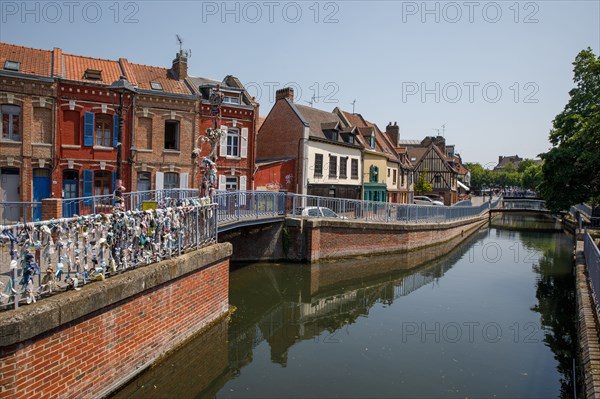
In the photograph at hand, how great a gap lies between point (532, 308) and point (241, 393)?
36.5 feet

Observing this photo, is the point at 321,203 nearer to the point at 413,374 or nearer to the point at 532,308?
the point at 532,308

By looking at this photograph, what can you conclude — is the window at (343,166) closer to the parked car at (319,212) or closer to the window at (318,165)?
the window at (318,165)

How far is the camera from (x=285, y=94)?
29.2 m

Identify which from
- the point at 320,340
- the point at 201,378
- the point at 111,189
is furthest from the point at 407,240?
the point at 201,378

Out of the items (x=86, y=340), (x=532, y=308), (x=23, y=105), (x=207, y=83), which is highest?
(x=207, y=83)

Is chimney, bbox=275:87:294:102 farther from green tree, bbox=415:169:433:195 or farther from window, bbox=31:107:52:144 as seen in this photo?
green tree, bbox=415:169:433:195

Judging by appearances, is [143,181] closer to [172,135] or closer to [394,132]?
[172,135]

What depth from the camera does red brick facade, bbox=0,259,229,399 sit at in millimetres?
5293

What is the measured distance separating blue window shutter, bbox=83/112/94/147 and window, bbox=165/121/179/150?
12.4 ft

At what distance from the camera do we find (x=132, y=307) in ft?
24.0

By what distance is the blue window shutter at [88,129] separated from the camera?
19562 mm

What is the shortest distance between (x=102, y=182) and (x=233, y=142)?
292 inches

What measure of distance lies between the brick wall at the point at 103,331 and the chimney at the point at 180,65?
16899mm

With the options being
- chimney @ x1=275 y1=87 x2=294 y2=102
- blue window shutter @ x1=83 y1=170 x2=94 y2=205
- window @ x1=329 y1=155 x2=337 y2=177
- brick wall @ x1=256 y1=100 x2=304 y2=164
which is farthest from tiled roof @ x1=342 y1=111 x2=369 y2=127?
blue window shutter @ x1=83 y1=170 x2=94 y2=205
